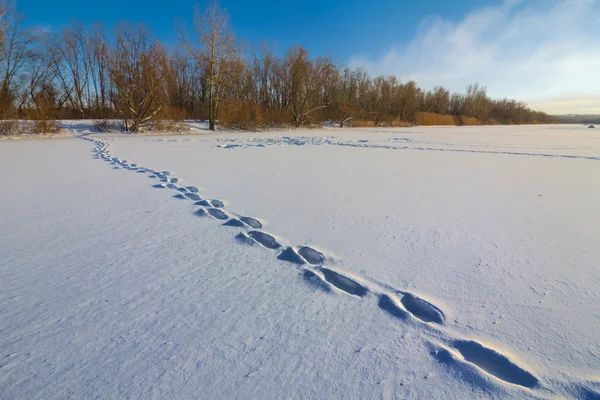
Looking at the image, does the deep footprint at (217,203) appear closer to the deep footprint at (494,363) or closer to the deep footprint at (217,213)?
the deep footprint at (217,213)

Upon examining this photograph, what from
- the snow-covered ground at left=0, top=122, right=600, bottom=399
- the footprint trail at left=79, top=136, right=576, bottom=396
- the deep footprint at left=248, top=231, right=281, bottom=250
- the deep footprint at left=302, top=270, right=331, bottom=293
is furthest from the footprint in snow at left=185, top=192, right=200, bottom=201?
the deep footprint at left=302, top=270, right=331, bottom=293

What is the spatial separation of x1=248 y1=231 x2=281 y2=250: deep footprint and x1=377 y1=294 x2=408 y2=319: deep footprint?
761mm

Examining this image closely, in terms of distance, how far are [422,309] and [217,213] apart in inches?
70.2

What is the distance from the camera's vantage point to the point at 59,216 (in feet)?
7.95

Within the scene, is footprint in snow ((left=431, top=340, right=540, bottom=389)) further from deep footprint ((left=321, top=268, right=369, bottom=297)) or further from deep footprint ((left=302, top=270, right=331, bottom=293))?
deep footprint ((left=302, top=270, right=331, bottom=293))

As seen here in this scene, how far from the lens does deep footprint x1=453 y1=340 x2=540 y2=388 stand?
913 millimetres

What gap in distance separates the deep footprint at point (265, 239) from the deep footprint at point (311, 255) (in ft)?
0.54

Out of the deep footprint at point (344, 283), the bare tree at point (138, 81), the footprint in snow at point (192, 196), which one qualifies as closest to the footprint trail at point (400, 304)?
the deep footprint at point (344, 283)

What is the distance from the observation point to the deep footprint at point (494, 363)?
913mm

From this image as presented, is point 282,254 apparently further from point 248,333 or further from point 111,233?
point 111,233

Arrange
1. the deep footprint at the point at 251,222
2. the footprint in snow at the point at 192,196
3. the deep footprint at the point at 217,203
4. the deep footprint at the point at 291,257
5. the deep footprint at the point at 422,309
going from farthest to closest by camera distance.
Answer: the footprint in snow at the point at 192,196 → the deep footprint at the point at 217,203 → the deep footprint at the point at 251,222 → the deep footprint at the point at 291,257 → the deep footprint at the point at 422,309

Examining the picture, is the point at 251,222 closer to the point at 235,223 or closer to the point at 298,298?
the point at 235,223

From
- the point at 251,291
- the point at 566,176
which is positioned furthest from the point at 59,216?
the point at 566,176

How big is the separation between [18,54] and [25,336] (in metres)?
26.2
